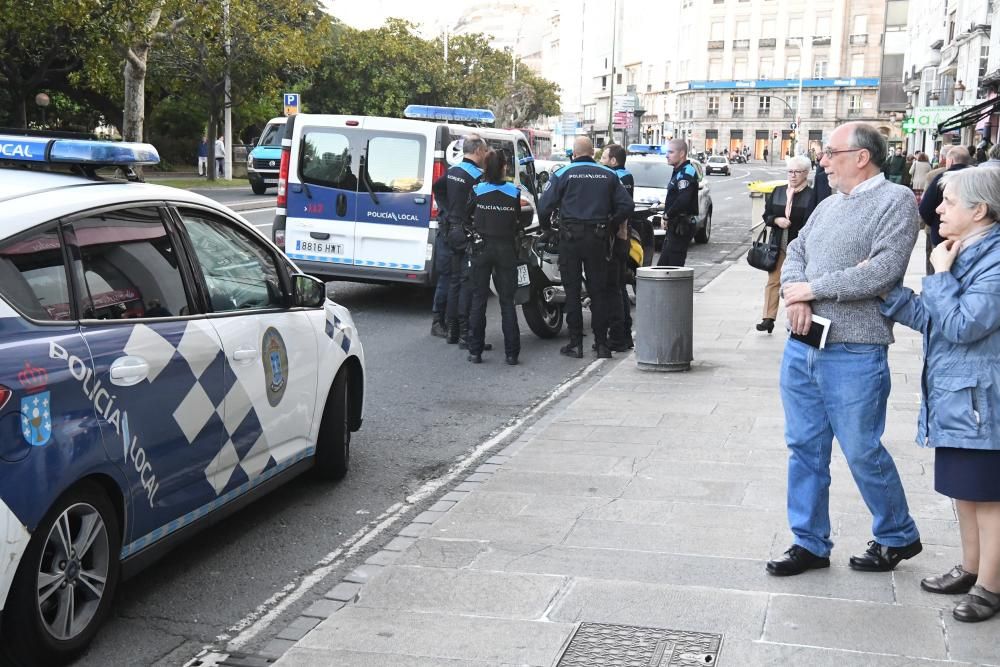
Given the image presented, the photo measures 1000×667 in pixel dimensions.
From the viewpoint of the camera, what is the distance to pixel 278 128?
120 ft

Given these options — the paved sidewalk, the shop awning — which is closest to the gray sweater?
the paved sidewalk

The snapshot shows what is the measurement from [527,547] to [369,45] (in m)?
53.6

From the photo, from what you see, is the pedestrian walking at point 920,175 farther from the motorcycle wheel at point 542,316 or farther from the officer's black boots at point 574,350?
the officer's black boots at point 574,350

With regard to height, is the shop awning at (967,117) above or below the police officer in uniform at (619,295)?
above

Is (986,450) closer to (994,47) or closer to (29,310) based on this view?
(29,310)

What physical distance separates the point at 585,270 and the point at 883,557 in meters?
5.92

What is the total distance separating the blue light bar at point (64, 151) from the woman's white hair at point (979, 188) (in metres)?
3.01

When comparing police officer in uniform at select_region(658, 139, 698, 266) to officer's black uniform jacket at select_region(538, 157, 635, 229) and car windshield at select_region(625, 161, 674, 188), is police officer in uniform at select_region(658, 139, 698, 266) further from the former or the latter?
car windshield at select_region(625, 161, 674, 188)

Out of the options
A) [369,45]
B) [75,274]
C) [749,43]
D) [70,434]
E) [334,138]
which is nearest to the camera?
[70,434]

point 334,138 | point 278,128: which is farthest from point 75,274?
point 278,128

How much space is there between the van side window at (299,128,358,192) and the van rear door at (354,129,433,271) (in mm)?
166

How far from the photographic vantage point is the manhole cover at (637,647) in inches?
158

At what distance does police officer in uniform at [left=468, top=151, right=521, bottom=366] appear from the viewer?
999cm

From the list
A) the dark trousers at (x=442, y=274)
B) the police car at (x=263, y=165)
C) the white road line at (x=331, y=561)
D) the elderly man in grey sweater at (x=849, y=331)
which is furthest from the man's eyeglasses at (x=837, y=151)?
the police car at (x=263, y=165)
